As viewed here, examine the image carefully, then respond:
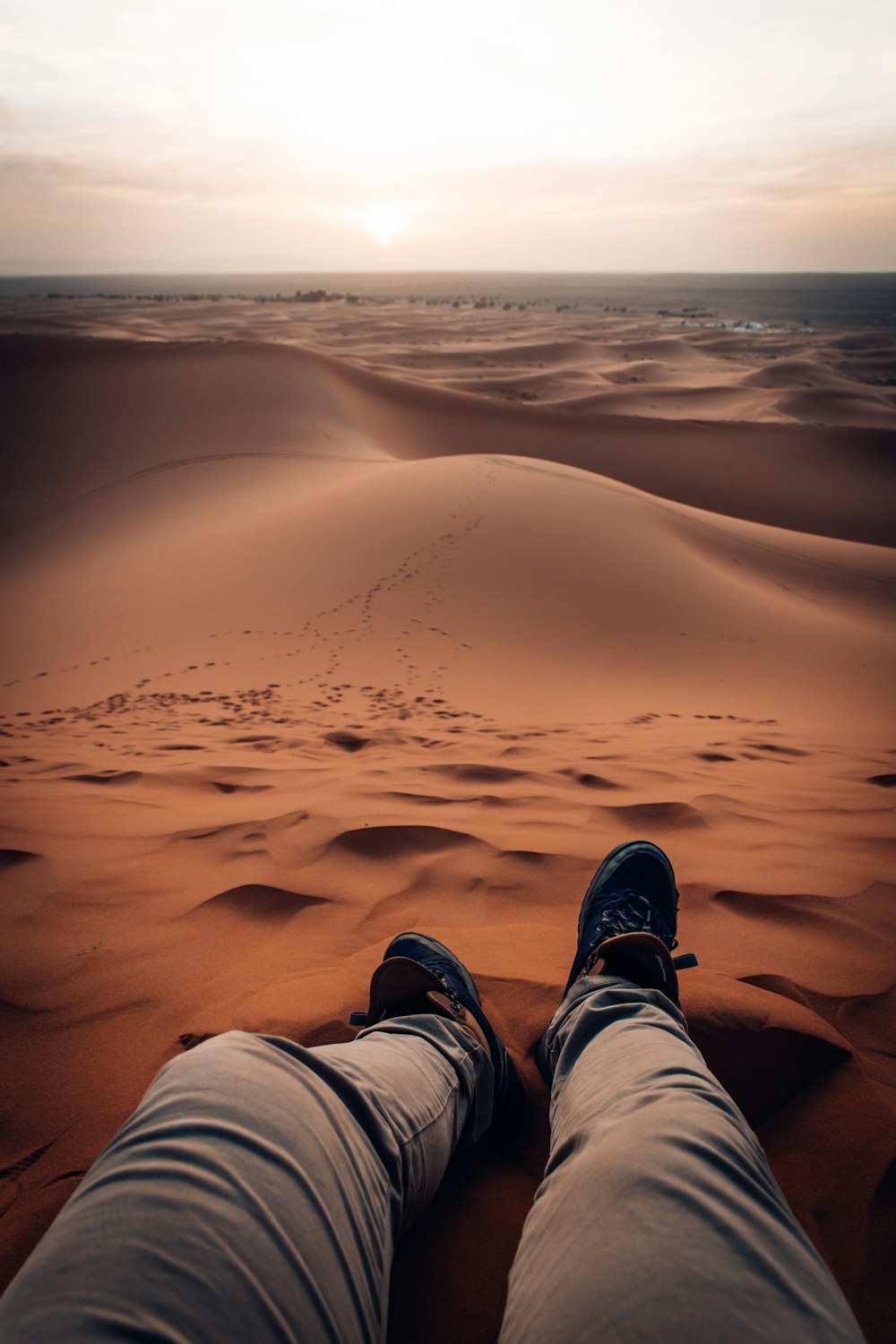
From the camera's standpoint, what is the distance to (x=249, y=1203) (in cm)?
88

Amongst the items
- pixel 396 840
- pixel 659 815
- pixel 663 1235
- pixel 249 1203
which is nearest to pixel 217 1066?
pixel 249 1203

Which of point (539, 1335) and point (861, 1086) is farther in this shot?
point (861, 1086)

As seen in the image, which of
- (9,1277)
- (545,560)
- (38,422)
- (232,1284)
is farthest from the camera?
(38,422)

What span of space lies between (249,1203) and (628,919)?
3.89ft

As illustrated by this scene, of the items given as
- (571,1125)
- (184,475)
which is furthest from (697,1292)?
(184,475)

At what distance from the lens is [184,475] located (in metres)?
12.2

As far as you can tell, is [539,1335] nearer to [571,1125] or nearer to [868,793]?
[571,1125]

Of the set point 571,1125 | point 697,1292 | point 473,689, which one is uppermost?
point 697,1292

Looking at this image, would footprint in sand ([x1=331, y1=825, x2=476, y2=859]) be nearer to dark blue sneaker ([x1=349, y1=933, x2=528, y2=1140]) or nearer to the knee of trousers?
dark blue sneaker ([x1=349, y1=933, x2=528, y2=1140])

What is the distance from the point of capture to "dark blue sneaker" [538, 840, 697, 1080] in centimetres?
159

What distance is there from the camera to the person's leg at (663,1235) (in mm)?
802

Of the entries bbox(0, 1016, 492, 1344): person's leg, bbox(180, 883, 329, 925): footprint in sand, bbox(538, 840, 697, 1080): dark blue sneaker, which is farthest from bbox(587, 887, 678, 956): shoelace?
bbox(180, 883, 329, 925): footprint in sand

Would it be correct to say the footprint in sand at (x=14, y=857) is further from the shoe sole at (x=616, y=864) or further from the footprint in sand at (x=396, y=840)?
the shoe sole at (x=616, y=864)

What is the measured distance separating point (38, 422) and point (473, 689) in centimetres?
1432
